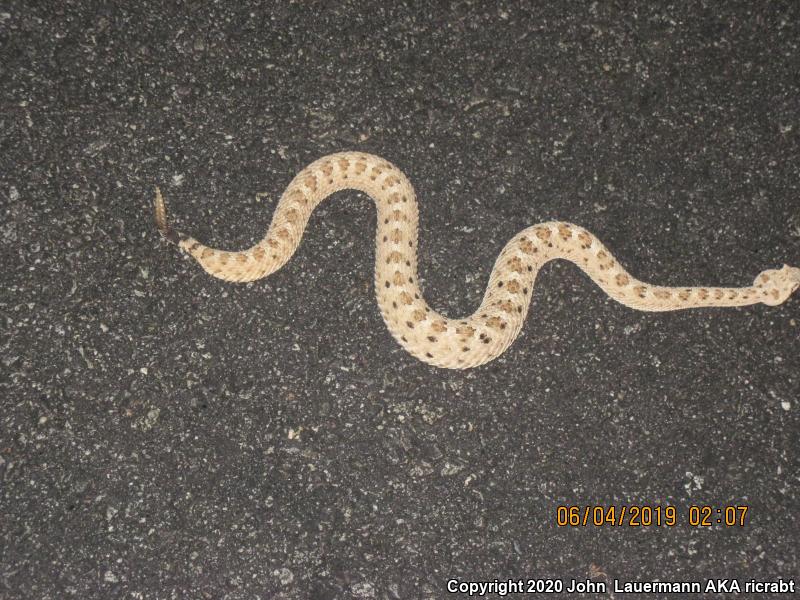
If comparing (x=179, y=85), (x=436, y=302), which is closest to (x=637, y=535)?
(x=436, y=302)

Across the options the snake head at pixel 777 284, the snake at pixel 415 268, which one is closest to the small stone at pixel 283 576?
the snake at pixel 415 268

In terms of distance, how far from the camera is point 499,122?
160 inches

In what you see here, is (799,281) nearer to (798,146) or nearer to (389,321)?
(798,146)

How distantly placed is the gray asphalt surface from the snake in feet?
0.41

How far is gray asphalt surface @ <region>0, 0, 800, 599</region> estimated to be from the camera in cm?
333

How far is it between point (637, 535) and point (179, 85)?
3.47 m

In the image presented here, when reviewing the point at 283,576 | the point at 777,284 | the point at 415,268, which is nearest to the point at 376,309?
the point at 415,268

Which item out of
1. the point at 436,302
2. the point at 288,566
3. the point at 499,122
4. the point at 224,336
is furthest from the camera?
the point at 499,122
